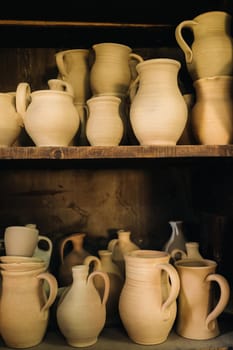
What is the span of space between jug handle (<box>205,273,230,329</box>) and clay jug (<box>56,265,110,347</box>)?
0.25 m

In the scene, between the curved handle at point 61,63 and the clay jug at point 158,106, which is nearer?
the clay jug at point 158,106

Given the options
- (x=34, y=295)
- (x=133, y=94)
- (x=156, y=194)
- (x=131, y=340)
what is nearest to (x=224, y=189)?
(x=156, y=194)

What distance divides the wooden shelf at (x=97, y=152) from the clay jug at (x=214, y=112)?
0.30 feet

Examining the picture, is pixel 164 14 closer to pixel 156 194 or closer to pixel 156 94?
pixel 156 94

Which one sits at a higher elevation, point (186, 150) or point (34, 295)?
point (186, 150)

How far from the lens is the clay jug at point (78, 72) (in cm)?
116

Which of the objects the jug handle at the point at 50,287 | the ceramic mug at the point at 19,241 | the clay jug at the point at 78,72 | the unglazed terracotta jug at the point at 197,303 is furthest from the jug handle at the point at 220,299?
the clay jug at the point at 78,72

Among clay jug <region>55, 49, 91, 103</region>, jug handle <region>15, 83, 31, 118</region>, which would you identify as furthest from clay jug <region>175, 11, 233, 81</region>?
jug handle <region>15, 83, 31, 118</region>

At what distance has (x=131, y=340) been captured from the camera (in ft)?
3.36

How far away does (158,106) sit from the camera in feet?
3.20

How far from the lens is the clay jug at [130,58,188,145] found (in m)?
0.97

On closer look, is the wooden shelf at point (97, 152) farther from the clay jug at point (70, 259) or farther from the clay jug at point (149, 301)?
the clay jug at point (70, 259)

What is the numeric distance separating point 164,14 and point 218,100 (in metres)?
0.36

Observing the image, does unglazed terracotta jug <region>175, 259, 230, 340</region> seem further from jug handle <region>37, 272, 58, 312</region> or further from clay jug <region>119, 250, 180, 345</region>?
jug handle <region>37, 272, 58, 312</region>
